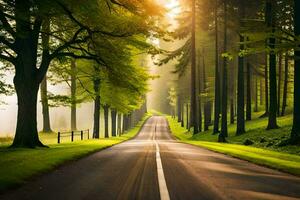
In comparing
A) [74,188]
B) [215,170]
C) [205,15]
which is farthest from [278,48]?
[205,15]

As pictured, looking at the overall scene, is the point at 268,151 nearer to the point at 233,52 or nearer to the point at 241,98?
the point at 233,52

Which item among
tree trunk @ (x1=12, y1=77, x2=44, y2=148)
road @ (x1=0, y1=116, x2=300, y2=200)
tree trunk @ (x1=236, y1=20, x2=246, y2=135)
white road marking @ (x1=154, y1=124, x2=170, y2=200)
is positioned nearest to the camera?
white road marking @ (x1=154, y1=124, x2=170, y2=200)

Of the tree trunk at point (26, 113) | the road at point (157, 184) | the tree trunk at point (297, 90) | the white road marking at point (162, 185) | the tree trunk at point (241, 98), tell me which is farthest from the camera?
the tree trunk at point (241, 98)

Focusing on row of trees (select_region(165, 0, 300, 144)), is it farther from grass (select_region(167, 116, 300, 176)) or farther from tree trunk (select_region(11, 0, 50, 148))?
tree trunk (select_region(11, 0, 50, 148))

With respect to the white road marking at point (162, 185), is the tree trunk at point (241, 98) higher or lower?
higher

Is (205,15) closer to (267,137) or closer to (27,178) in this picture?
(267,137)

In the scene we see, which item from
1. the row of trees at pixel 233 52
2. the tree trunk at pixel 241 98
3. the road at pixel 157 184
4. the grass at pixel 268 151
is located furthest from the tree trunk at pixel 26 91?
the tree trunk at pixel 241 98

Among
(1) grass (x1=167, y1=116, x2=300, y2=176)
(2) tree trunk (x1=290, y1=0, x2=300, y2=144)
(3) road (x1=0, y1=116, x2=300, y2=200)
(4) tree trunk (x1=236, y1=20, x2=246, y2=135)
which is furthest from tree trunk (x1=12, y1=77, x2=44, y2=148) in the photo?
(4) tree trunk (x1=236, y1=20, x2=246, y2=135)

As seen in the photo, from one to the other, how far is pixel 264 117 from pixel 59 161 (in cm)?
3357

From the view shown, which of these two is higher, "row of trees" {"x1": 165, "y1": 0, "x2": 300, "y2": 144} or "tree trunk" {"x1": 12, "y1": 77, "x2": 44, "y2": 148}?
"row of trees" {"x1": 165, "y1": 0, "x2": 300, "y2": 144}

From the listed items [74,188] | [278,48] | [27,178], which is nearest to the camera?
[74,188]

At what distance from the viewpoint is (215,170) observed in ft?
39.8

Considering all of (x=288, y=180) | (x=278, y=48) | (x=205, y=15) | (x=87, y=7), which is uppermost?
(x=205, y=15)

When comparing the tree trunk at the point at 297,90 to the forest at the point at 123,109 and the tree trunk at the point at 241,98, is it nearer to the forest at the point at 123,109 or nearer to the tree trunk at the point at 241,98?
the forest at the point at 123,109
